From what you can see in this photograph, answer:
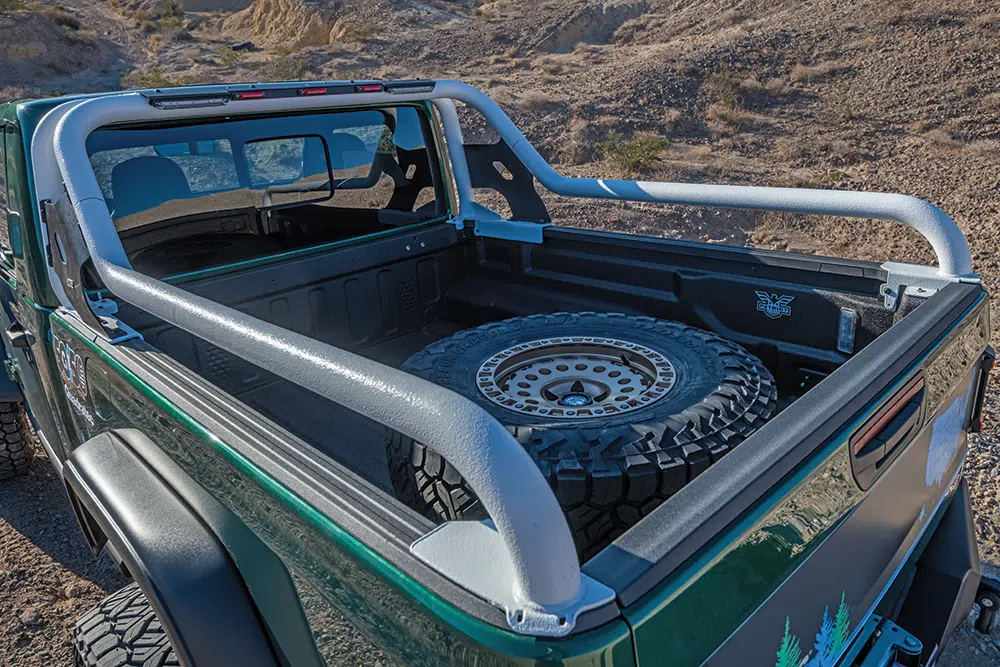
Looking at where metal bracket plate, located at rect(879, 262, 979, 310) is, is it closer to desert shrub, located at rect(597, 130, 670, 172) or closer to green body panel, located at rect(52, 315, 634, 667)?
green body panel, located at rect(52, 315, 634, 667)

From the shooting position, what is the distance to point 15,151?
2488mm

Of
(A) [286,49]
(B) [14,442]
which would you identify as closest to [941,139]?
(B) [14,442]

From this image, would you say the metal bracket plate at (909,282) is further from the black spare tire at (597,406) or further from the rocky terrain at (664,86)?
the rocky terrain at (664,86)

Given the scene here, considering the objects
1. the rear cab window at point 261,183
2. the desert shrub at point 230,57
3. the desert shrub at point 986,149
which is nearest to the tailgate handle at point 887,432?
the rear cab window at point 261,183

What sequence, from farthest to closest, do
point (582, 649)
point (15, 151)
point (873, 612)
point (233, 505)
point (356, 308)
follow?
1. point (356, 308)
2. point (15, 151)
3. point (873, 612)
4. point (233, 505)
5. point (582, 649)

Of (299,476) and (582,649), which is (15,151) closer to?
(299,476)

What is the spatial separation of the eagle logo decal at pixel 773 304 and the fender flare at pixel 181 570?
1938 mm

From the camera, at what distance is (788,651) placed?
4.35ft

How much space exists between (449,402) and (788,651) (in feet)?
2.54

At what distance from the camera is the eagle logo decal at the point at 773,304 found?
8.68 ft

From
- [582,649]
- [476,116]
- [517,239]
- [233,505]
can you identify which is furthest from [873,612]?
[476,116]

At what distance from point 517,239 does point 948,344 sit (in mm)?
2026

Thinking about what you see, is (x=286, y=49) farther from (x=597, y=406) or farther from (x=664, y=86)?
(x=597, y=406)

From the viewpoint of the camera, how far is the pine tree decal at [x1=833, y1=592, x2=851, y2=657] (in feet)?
4.95
